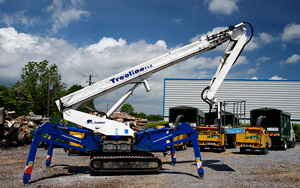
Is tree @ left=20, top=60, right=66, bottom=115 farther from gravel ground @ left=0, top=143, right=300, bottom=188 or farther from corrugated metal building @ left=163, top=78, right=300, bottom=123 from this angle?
gravel ground @ left=0, top=143, right=300, bottom=188

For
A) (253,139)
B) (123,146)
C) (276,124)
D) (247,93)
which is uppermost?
(247,93)

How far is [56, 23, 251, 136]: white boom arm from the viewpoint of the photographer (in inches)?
356

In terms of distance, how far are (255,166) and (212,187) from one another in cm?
456

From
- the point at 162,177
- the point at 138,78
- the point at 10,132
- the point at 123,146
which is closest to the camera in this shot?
the point at 162,177

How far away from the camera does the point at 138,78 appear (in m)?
9.52

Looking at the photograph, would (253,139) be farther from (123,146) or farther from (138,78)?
(123,146)

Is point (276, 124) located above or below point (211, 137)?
above

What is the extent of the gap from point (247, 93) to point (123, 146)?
2692 cm

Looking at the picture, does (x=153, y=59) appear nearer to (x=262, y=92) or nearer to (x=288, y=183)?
(x=288, y=183)

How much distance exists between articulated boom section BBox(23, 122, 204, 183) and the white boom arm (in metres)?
0.33

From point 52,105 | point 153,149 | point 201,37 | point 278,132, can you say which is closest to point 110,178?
point 153,149

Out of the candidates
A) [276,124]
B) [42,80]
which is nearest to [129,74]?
[276,124]

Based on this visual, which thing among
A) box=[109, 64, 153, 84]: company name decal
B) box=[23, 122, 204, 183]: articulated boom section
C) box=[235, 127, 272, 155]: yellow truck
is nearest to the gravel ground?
box=[23, 122, 204, 183]: articulated boom section

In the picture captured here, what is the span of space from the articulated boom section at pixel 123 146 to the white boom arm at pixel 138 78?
0.33 meters
